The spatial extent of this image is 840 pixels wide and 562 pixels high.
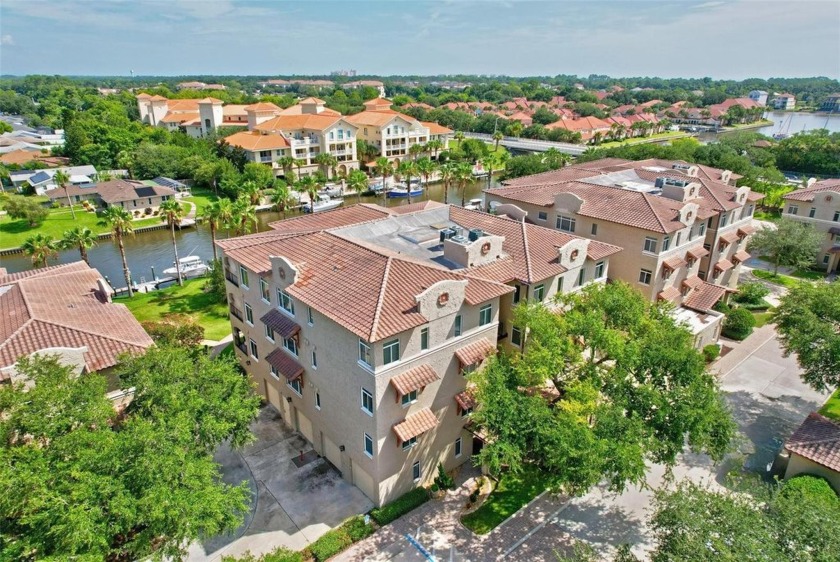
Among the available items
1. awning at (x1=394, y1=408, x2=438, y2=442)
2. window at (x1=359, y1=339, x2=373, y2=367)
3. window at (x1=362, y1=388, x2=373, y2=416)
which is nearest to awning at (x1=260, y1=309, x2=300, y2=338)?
window at (x1=359, y1=339, x2=373, y2=367)

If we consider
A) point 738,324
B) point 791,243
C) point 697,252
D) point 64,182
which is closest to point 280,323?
point 697,252

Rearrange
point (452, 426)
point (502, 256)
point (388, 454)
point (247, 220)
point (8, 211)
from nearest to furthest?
point (388, 454), point (452, 426), point (502, 256), point (247, 220), point (8, 211)

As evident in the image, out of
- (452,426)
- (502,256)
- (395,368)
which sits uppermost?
(502,256)

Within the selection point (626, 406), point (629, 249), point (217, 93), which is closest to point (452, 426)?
point (626, 406)

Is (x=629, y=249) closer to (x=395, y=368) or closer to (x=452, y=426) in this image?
(x=452, y=426)

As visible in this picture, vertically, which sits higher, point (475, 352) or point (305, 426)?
point (475, 352)

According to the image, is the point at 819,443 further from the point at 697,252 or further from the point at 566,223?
the point at 566,223
